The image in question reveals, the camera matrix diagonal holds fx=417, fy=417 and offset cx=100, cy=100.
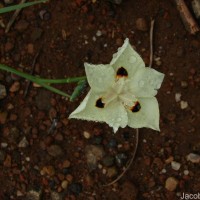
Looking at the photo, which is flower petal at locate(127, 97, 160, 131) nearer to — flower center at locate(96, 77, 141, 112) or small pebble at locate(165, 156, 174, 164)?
flower center at locate(96, 77, 141, 112)

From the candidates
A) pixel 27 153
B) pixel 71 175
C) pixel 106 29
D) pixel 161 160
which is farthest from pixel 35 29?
pixel 161 160

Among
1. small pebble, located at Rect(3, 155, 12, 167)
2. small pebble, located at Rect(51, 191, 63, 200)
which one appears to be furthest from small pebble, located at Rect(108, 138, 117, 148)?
small pebble, located at Rect(3, 155, 12, 167)

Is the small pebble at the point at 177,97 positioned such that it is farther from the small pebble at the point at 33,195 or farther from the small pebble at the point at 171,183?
the small pebble at the point at 33,195

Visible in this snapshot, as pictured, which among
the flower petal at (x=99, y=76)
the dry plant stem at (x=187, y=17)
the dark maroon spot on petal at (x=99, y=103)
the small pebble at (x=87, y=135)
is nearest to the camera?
the flower petal at (x=99, y=76)

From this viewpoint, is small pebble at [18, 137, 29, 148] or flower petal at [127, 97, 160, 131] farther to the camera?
small pebble at [18, 137, 29, 148]

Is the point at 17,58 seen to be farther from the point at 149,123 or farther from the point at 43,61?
the point at 149,123

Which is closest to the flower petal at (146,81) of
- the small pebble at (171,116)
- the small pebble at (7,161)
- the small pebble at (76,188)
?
the small pebble at (171,116)

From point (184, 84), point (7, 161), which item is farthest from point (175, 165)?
point (7, 161)
